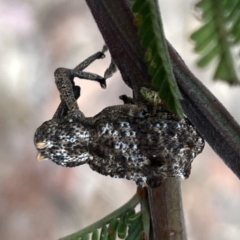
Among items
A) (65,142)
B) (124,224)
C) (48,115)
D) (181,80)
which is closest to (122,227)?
(124,224)

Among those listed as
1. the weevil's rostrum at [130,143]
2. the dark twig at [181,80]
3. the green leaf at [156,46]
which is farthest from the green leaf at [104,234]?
the green leaf at [156,46]

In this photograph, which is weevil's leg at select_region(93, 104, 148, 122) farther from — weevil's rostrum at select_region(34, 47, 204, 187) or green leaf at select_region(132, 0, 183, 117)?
green leaf at select_region(132, 0, 183, 117)

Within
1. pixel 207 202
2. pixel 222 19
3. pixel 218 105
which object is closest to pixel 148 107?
pixel 218 105

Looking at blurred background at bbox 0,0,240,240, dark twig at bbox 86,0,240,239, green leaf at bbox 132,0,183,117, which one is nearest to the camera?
green leaf at bbox 132,0,183,117

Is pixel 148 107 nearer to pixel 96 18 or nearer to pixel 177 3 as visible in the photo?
pixel 96 18

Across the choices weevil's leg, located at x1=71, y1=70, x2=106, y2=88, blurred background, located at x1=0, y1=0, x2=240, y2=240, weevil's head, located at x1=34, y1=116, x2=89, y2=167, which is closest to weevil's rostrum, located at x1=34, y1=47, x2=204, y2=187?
weevil's head, located at x1=34, y1=116, x2=89, y2=167
